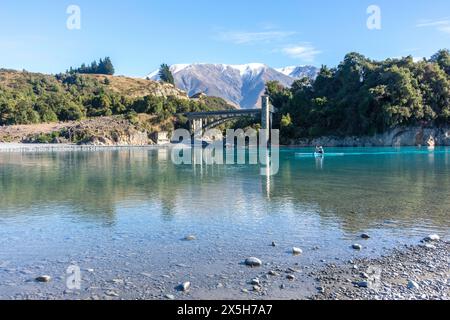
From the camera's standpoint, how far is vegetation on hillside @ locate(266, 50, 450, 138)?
80438mm

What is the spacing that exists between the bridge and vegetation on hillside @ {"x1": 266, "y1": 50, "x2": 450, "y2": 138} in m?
4.57

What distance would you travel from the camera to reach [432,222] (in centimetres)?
1412

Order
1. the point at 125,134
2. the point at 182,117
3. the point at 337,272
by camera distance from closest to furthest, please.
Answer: the point at 337,272, the point at 125,134, the point at 182,117

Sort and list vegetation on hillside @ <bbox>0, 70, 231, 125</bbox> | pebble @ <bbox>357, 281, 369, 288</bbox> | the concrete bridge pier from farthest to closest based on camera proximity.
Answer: the concrete bridge pier, vegetation on hillside @ <bbox>0, 70, 231, 125</bbox>, pebble @ <bbox>357, 281, 369, 288</bbox>

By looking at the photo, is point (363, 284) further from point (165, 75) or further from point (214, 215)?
point (165, 75)

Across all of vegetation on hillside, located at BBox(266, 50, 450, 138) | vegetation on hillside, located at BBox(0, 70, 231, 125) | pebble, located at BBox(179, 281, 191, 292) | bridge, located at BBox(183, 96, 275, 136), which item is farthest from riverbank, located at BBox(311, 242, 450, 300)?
vegetation on hillside, located at BBox(0, 70, 231, 125)

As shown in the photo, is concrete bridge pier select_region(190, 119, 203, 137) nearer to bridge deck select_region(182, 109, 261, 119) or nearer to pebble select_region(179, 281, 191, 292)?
bridge deck select_region(182, 109, 261, 119)

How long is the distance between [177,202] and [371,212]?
27.1 ft

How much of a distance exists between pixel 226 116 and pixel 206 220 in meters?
94.6

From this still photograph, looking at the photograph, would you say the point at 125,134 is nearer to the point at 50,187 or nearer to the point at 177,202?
the point at 50,187

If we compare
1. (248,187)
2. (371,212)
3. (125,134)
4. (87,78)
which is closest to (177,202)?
(248,187)

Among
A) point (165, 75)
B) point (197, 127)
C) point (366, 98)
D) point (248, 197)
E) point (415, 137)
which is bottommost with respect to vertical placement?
point (248, 197)

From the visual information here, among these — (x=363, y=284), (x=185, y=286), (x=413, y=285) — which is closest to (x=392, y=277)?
(x=413, y=285)

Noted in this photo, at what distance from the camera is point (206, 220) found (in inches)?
592
